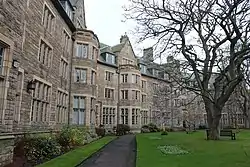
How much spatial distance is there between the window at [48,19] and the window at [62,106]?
18.2 feet

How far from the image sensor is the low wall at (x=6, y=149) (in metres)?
8.57

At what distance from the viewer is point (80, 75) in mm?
26719

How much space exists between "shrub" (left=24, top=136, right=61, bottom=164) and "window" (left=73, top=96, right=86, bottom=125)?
39.8ft

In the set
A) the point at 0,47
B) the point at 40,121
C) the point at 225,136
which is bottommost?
the point at 225,136

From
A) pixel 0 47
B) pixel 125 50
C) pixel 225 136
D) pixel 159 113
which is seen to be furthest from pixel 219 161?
pixel 159 113

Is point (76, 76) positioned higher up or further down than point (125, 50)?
further down

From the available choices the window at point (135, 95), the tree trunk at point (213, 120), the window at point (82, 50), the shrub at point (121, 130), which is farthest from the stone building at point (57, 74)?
the shrub at point (121, 130)

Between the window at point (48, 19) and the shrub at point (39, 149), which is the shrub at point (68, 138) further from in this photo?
the window at point (48, 19)

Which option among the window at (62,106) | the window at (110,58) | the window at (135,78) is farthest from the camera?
the window at (135,78)

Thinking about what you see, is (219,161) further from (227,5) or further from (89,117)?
(89,117)

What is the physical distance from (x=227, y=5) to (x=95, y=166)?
44.9 ft

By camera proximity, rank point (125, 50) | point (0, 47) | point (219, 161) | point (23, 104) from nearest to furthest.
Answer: point (0, 47)
point (219, 161)
point (23, 104)
point (125, 50)

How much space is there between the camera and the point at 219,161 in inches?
417

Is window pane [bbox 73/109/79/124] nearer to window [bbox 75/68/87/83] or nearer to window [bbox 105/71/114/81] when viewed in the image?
window [bbox 75/68/87/83]
